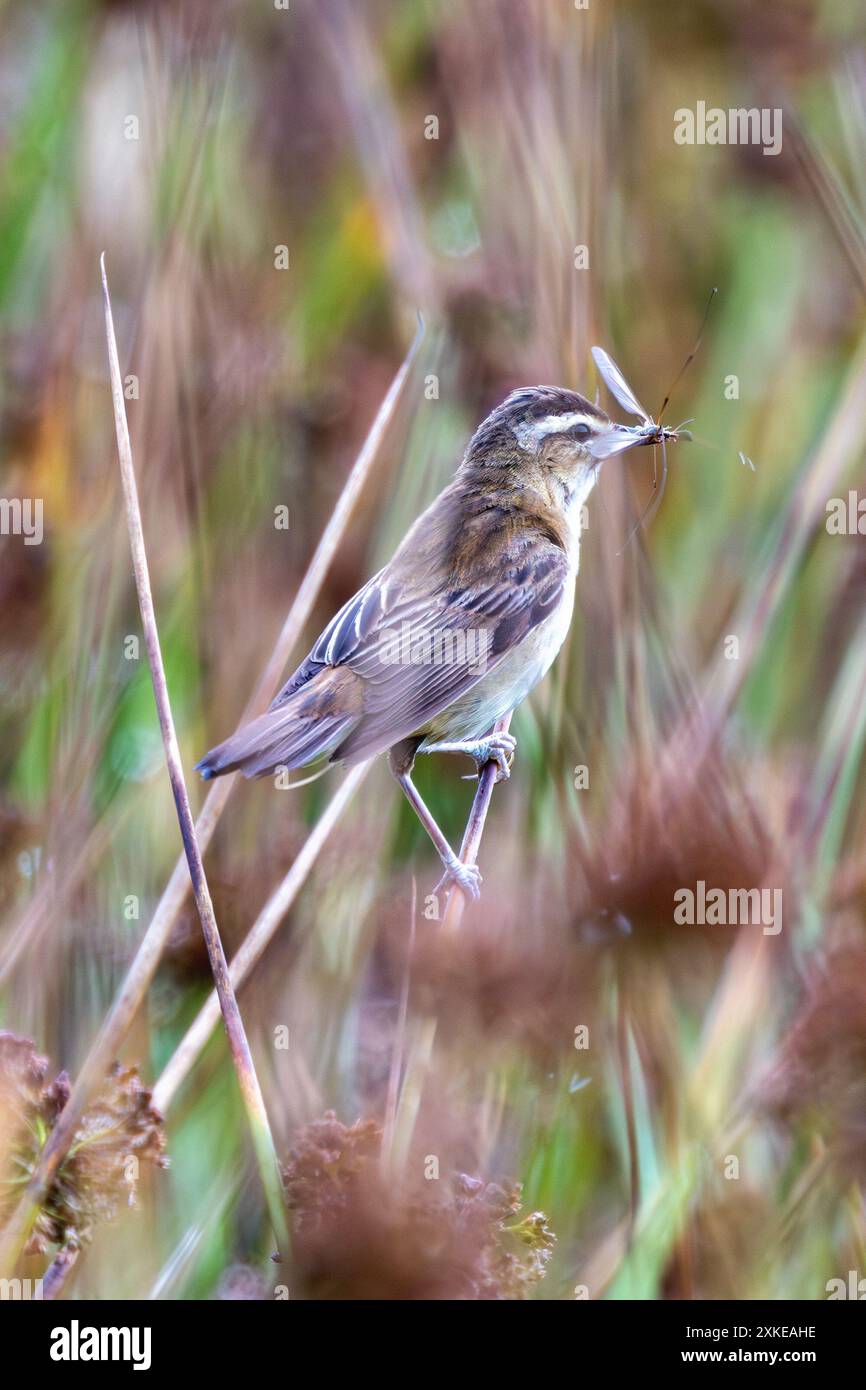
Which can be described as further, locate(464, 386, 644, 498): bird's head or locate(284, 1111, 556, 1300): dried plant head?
locate(464, 386, 644, 498): bird's head

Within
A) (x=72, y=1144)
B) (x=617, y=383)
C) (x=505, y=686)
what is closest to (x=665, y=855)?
(x=505, y=686)

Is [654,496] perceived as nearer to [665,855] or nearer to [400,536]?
[400,536]

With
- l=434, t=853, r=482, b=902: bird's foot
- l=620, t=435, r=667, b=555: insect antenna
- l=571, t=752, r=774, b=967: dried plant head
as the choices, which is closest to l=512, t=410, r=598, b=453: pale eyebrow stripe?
l=620, t=435, r=667, b=555: insect antenna

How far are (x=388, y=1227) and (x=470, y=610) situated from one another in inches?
50.3

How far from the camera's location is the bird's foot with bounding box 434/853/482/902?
2676 mm

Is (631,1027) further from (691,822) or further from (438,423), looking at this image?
(438,423)

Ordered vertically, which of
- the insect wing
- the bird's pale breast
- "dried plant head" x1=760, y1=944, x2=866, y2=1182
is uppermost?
the insect wing

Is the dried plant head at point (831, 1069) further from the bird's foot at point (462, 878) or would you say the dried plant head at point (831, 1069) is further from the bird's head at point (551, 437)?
the bird's head at point (551, 437)

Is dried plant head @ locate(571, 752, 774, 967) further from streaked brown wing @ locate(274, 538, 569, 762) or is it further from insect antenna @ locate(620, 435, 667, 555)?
insect antenna @ locate(620, 435, 667, 555)

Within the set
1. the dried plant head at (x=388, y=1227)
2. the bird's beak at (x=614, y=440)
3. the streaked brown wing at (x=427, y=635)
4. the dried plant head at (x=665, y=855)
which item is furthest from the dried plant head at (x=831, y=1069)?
the bird's beak at (x=614, y=440)

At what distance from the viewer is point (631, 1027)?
2875 millimetres

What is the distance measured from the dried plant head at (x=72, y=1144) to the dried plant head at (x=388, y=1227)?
1.04 feet

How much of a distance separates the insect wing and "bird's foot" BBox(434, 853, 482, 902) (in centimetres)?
107

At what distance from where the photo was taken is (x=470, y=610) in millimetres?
2938
